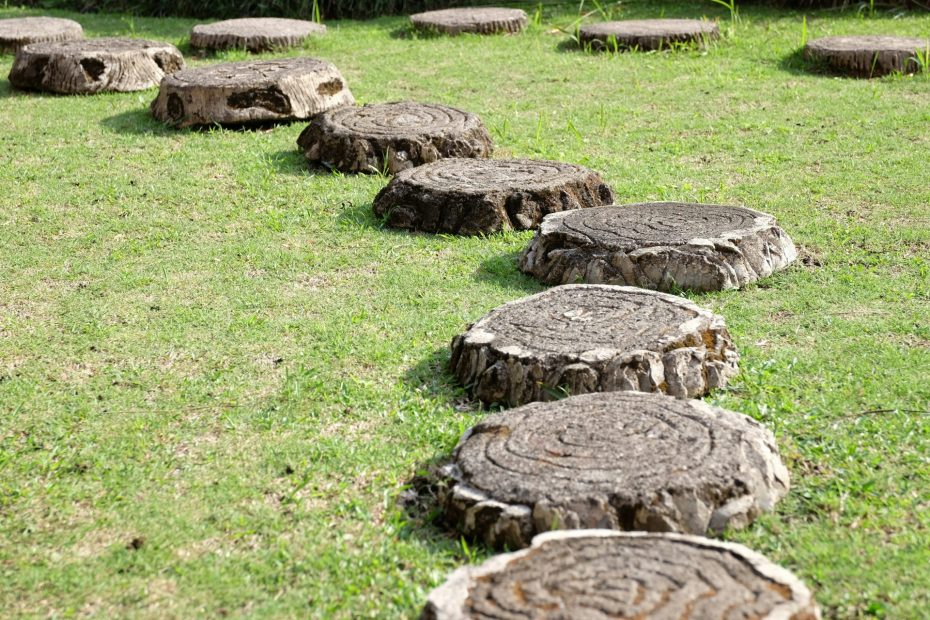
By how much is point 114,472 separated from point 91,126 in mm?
5325

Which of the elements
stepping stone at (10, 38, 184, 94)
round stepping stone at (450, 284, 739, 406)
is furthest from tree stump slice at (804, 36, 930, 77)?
round stepping stone at (450, 284, 739, 406)

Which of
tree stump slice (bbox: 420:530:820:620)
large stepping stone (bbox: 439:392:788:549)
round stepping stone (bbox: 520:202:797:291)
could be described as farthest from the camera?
round stepping stone (bbox: 520:202:797:291)

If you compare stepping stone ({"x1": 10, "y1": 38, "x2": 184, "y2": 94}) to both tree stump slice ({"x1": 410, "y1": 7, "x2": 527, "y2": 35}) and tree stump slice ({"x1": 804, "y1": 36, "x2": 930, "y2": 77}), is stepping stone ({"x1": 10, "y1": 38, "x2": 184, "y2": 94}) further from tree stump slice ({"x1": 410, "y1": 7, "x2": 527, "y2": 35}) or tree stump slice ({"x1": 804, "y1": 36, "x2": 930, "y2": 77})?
tree stump slice ({"x1": 804, "y1": 36, "x2": 930, "y2": 77})

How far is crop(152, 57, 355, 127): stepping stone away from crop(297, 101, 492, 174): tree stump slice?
847mm

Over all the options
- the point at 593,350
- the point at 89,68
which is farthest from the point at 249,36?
the point at 593,350

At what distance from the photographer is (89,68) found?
940 cm

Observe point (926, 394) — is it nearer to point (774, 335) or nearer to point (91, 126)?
point (774, 335)

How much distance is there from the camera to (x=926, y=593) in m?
2.86

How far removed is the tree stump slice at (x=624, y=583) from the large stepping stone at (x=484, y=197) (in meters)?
3.35

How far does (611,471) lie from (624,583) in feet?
1.80

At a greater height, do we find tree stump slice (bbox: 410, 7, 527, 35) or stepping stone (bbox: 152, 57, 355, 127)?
tree stump slice (bbox: 410, 7, 527, 35)

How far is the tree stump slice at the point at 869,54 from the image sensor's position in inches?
374

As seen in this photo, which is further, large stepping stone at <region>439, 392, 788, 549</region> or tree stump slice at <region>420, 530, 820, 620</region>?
large stepping stone at <region>439, 392, 788, 549</region>

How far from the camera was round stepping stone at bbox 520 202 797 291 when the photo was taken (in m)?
5.00
